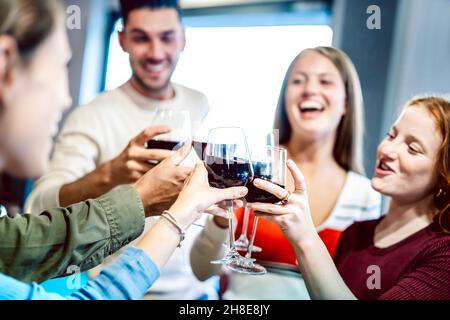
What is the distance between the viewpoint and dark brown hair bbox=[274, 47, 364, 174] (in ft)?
4.71

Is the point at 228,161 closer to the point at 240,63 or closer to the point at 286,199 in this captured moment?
the point at 286,199

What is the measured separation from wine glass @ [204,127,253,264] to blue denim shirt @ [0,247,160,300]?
0.86 feet

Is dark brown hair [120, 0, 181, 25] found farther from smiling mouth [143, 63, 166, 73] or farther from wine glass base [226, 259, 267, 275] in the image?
wine glass base [226, 259, 267, 275]

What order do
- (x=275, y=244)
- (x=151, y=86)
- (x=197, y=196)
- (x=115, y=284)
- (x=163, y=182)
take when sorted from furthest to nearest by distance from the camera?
1. (x=151, y=86)
2. (x=275, y=244)
3. (x=163, y=182)
4. (x=197, y=196)
5. (x=115, y=284)

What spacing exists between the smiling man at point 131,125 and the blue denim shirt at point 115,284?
0.49 metres

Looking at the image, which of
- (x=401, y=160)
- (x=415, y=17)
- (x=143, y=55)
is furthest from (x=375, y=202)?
(x=143, y=55)

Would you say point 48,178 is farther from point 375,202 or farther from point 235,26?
point 375,202

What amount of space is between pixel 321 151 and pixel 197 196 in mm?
507

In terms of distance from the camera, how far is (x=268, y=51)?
148cm

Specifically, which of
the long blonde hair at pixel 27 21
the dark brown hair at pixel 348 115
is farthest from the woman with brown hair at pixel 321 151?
the long blonde hair at pixel 27 21

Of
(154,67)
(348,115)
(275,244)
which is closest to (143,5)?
(154,67)

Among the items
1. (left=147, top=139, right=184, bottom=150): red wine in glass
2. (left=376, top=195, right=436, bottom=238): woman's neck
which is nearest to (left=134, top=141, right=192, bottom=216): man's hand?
(left=147, top=139, right=184, bottom=150): red wine in glass

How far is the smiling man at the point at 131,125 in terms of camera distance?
1.50 metres
